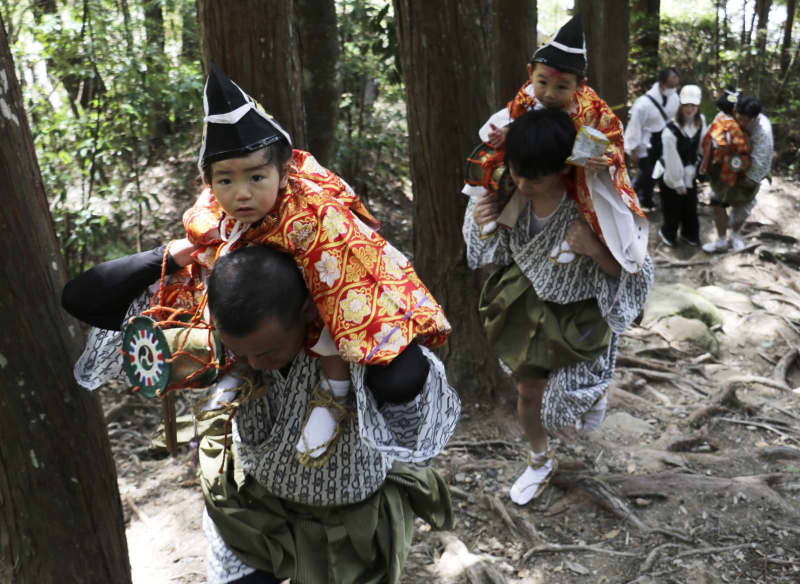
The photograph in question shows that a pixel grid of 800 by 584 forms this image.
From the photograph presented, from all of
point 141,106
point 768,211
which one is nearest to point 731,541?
point 141,106

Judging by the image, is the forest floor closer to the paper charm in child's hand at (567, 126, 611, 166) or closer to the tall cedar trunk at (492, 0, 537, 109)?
the paper charm in child's hand at (567, 126, 611, 166)

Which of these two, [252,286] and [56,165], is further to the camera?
[56,165]

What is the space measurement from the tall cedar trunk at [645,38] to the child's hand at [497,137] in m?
11.5

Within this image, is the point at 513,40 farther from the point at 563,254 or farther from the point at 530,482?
the point at 530,482

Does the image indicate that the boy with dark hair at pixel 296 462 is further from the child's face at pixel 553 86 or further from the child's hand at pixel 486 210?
the child's face at pixel 553 86

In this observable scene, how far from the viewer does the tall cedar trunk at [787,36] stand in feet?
42.1

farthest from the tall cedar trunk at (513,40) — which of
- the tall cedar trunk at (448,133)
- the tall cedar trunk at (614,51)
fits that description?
the tall cedar trunk at (614,51)

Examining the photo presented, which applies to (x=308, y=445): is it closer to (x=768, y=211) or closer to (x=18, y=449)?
(x=18, y=449)

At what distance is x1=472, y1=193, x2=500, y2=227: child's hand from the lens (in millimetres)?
3713

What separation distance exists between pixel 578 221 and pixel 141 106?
15.1ft

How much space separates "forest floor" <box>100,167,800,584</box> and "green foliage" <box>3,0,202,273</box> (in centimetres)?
146

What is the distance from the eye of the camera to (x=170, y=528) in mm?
4223

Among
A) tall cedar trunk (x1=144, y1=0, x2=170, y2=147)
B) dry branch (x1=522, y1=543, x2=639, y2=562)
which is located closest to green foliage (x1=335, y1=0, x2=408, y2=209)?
tall cedar trunk (x1=144, y1=0, x2=170, y2=147)

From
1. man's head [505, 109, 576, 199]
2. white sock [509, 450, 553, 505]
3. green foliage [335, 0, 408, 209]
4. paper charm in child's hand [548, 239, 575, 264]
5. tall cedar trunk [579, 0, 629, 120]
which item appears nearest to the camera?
man's head [505, 109, 576, 199]
